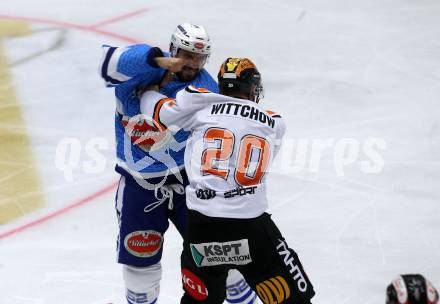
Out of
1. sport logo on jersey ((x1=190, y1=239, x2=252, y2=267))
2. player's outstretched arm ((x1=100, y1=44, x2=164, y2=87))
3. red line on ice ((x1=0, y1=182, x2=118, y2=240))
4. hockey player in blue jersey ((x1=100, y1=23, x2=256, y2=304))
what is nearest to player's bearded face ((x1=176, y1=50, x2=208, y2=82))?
hockey player in blue jersey ((x1=100, y1=23, x2=256, y2=304))

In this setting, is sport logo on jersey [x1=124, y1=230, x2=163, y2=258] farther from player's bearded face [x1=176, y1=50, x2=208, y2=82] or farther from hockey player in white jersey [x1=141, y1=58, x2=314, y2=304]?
player's bearded face [x1=176, y1=50, x2=208, y2=82]

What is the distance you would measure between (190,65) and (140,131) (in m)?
0.42

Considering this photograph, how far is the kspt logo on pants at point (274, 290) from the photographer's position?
13.2 feet

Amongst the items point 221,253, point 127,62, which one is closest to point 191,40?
point 127,62

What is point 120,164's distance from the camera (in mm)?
4762

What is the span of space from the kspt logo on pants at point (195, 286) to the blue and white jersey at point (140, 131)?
0.71 m

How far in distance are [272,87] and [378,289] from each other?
10.6 ft

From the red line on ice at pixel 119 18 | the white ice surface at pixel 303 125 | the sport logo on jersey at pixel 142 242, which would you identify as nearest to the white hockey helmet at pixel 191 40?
the sport logo on jersey at pixel 142 242

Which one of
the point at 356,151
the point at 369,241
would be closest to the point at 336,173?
the point at 356,151

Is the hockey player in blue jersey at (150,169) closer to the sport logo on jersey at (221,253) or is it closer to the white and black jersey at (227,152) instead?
the white and black jersey at (227,152)

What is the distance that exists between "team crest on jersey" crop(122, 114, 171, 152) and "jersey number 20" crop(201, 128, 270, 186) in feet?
1.93

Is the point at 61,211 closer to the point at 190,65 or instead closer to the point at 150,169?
the point at 150,169

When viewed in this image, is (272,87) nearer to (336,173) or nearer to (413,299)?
(336,173)

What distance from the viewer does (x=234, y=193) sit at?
3.98 m
